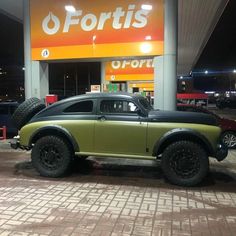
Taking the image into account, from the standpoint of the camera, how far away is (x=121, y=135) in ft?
24.4

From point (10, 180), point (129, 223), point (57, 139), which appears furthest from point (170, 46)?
point (129, 223)

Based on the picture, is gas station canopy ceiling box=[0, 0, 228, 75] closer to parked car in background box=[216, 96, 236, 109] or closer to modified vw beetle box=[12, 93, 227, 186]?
modified vw beetle box=[12, 93, 227, 186]

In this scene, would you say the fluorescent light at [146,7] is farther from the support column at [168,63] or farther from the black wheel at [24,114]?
the black wheel at [24,114]

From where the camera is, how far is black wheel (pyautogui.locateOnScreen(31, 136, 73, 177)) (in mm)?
7668

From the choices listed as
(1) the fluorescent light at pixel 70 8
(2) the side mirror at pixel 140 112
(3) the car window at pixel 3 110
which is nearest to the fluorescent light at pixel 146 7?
(1) the fluorescent light at pixel 70 8

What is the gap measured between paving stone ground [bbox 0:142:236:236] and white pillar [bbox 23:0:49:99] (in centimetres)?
325

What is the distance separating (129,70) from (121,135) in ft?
48.1

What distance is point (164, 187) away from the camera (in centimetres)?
704

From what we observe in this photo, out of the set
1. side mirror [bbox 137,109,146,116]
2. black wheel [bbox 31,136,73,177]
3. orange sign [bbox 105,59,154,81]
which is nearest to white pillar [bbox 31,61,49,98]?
black wheel [bbox 31,136,73,177]

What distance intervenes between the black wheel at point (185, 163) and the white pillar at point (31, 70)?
18.0ft

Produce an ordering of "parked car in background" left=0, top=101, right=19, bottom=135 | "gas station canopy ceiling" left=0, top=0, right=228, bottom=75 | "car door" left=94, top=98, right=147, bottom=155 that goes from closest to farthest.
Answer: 1. "car door" left=94, top=98, right=147, bottom=155
2. "gas station canopy ceiling" left=0, top=0, right=228, bottom=75
3. "parked car in background" left=0, top=101, right=19, bottom=135

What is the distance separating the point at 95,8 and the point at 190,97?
70.0 ft

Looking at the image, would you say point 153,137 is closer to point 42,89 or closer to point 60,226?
point 60,226

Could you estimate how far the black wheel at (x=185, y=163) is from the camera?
7012mm
